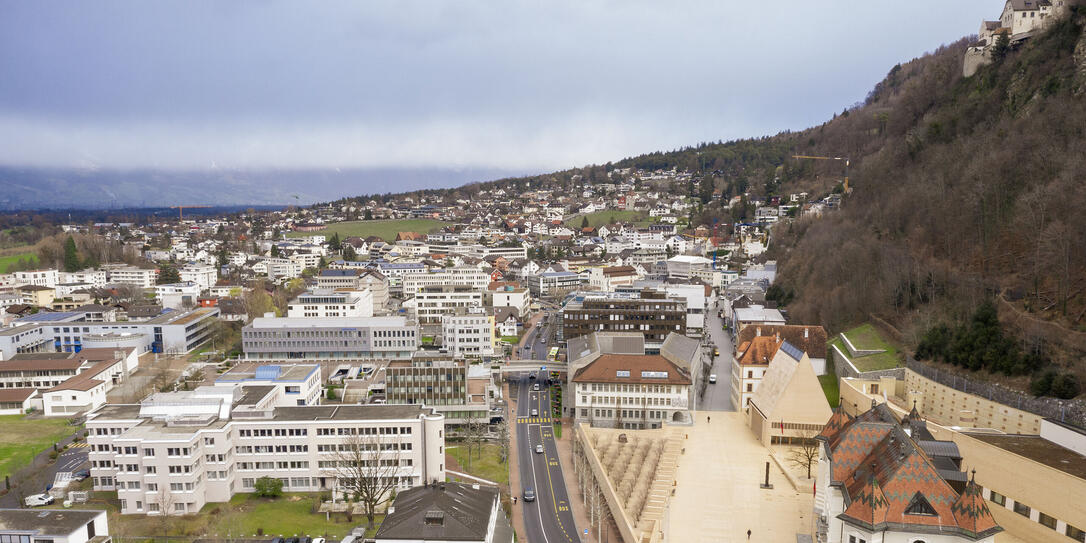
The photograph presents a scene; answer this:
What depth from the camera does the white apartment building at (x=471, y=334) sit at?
7488 centimetres

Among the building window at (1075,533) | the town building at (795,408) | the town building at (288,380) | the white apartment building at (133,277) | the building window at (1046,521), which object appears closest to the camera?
the building window at (1075,533)

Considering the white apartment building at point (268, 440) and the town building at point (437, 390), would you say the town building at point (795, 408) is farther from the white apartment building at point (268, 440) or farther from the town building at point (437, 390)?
the white apartment building at point (268, 440)

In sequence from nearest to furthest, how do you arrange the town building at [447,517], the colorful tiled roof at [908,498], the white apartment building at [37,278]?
1. the colorful tiled roof at [908,498]
2. the town building at [447,517]
3. the white apartment building at [37,278]

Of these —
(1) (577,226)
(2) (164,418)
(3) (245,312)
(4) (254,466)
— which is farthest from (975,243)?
(1) (577,226)

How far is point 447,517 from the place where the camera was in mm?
30734

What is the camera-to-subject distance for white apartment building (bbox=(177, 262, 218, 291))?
368ft

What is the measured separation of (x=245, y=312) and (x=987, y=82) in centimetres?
9641

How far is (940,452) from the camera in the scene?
1235 inches

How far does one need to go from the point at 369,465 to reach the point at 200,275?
296ft

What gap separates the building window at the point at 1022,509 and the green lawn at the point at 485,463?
2808 centimetres

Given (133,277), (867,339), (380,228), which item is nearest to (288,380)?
(867,339)

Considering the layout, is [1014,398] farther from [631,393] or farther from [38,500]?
[38,500]

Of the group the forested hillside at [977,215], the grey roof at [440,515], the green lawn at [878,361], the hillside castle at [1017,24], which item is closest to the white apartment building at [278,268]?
the forested hillside at [977,215]

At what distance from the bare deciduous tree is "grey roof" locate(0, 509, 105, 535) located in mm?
12874
